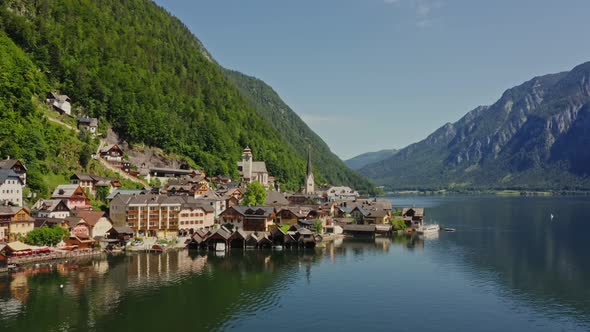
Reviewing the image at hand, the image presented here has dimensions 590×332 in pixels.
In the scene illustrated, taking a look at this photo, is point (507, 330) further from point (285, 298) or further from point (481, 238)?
point (481, 238)

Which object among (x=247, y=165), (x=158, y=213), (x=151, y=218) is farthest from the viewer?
(x=247, y=165)

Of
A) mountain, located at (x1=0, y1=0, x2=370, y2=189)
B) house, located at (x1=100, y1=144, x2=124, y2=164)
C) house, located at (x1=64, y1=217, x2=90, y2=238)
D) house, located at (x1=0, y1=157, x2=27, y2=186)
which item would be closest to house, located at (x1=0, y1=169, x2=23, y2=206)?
house, located at (x1=0, y1=157, x2=27, y2=186)

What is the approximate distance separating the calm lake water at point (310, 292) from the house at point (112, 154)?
48.1 m

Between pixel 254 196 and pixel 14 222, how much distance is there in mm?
59584

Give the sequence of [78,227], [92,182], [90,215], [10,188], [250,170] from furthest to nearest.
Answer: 1. [250,170]
2. [92,182]
3. [90,215]
4. [78,227]
5. [10,188]

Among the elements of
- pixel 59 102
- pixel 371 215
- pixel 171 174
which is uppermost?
pixel 59 102

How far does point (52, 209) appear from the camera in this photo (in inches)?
3509

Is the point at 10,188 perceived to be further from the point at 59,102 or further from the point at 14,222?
the point at 59,102

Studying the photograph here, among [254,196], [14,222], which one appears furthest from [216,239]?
[254,196]

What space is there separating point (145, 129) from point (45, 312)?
10010 centimetres

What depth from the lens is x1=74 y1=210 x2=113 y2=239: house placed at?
90938mm

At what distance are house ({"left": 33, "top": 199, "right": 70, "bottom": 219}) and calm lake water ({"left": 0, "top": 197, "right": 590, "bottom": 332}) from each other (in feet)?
50.5

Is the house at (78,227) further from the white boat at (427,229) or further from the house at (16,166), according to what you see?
the white boat at (427,229)

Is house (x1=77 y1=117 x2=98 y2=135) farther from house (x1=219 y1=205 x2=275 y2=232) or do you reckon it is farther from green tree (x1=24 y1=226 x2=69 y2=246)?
green tree (x1=24 y1=226 x2=69 y2=246)
